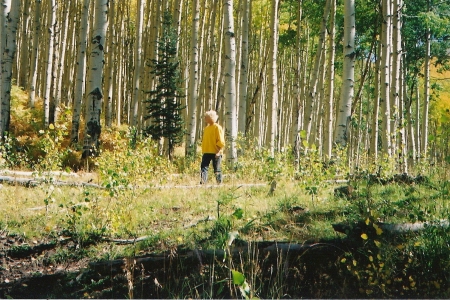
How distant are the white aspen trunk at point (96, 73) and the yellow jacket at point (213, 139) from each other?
3.14 meters

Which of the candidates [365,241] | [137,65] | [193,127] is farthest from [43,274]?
[137,65]

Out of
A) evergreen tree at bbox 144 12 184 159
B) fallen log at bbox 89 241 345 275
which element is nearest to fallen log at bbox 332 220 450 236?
fallen log at bbox 89 241 345 275

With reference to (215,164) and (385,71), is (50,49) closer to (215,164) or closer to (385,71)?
(215,164)

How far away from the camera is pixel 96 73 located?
1203cm

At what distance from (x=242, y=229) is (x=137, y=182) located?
8.66 feet

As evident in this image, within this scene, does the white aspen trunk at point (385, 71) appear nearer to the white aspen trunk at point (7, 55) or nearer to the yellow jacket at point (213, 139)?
the yellow jacket at point (213, 139)

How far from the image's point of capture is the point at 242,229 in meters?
5.56

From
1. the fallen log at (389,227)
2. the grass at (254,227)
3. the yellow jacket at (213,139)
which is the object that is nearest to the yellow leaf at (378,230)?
the grass at (254,227)

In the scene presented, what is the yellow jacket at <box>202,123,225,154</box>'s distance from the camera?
9.97 m

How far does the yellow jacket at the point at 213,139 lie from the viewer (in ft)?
32.7

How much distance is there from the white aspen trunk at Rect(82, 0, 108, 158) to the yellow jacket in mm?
3141

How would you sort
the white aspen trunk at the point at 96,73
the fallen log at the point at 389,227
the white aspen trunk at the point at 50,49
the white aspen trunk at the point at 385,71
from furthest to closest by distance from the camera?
the white aspen trunk at the point at 50,49
the white aspen trunk at the point at 96,73
the white aspen trunk at the point at 385,71
the fallen log at the point at 389,227

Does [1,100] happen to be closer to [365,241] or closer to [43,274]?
[43,274]

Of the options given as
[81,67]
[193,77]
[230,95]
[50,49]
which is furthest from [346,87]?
[50,49]
